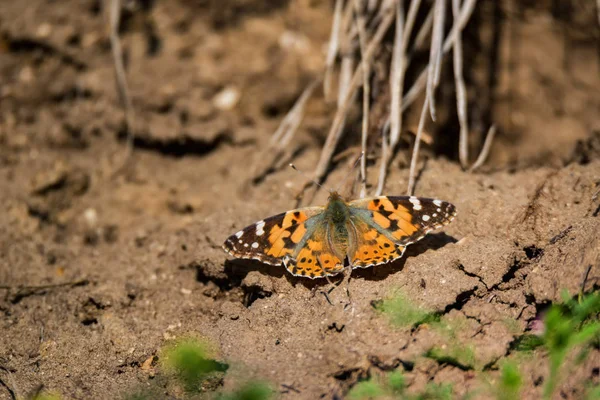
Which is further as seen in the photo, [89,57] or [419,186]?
[89,57]

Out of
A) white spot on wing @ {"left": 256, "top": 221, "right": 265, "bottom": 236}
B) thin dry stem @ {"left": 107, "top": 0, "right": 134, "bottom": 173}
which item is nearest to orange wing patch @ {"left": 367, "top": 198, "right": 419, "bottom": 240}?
white spot on wing @ {"left": 256, "top": 221, "right": 265, "bottom": 236}

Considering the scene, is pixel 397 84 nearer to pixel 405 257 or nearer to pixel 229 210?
pixel 405 257

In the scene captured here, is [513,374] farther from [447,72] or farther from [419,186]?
[447,72]

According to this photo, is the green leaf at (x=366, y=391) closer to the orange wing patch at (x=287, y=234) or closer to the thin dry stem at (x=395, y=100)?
the orange wing patch at (x=287, y=234)

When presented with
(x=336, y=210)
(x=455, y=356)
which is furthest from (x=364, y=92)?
(x=455, y=356)

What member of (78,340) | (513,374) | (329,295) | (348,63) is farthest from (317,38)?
(513,374)

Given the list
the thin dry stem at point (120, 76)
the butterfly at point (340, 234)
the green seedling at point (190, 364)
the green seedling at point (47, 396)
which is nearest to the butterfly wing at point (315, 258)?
the butterfly at point (340, 234)
